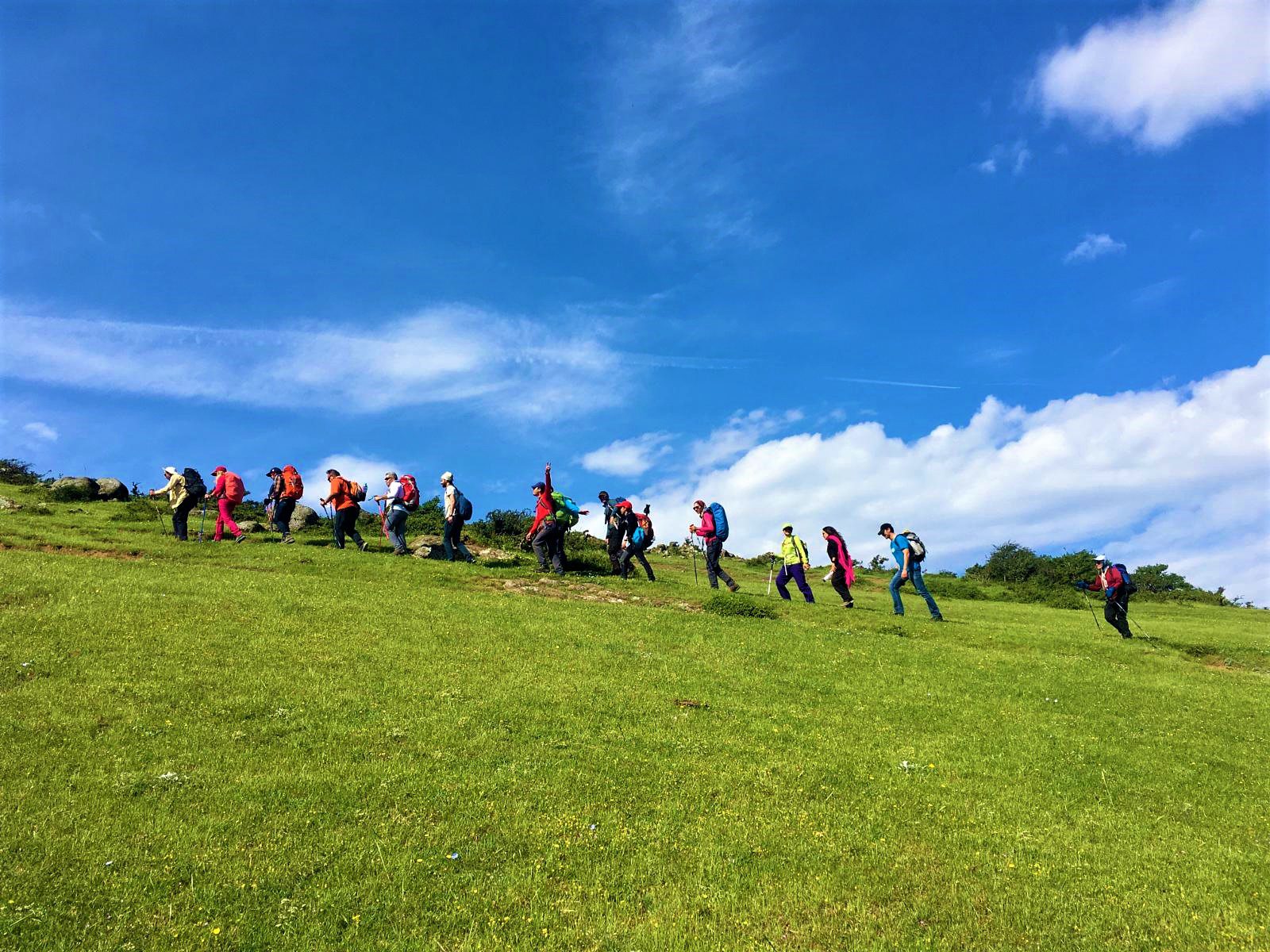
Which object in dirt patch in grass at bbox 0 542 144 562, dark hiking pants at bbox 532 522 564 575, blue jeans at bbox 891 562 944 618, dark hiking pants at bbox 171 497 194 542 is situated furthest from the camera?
dark hiking pants at bbox 532 522 564 575

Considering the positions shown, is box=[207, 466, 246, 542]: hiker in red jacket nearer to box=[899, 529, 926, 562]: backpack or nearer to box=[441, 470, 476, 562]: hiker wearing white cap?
box=[441, 470, 476, 562]: hiker wearing white cap

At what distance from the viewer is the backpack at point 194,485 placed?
2791 centimetres

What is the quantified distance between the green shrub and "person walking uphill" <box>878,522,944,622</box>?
5285mm

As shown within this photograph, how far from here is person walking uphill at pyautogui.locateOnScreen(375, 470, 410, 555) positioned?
95.3 ft

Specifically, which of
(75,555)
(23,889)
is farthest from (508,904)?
(75,555)

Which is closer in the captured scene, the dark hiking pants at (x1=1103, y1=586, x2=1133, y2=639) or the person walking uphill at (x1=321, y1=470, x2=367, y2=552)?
the dark hiking pants at (x1=1103, y1=586, x2=1133, y2=639)

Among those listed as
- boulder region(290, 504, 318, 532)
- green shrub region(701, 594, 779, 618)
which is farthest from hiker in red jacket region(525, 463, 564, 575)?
boulder region(290, 504, 318, 532)

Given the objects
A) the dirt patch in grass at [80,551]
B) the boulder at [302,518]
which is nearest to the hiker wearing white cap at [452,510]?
the dirt patch in grass at [80,551]

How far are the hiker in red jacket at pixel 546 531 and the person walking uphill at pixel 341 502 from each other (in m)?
6.97

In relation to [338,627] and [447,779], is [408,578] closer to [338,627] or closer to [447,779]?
[338,627]

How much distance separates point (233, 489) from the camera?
2936cm

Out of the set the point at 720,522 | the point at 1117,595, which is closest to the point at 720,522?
the point at 720,522

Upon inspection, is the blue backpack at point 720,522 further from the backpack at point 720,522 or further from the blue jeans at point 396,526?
the blue jeans at point 396,526

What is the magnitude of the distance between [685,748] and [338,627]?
8692 mm
